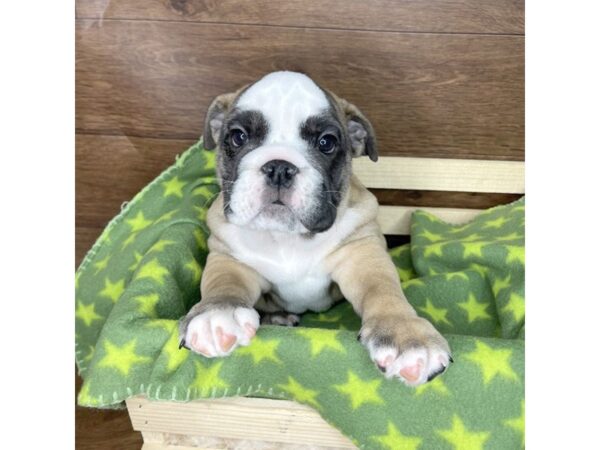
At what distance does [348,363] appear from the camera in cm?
138

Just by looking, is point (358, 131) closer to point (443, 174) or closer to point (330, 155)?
point (330, 155)

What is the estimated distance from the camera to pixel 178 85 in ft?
7.90

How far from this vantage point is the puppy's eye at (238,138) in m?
1.69

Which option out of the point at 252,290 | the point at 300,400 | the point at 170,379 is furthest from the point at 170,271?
the point at 300,400

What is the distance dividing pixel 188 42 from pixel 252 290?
3.46 feet

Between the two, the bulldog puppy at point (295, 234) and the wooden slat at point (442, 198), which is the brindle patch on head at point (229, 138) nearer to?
the bulldog puppy at point (295, 234)

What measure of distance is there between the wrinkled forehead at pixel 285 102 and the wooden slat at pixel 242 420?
0.64 m

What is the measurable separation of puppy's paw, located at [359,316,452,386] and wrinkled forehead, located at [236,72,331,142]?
0.56 meters

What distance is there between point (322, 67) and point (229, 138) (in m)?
0.73

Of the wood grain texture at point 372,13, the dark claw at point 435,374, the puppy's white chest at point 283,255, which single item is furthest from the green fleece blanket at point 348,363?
the wood grain texture at point 372,13

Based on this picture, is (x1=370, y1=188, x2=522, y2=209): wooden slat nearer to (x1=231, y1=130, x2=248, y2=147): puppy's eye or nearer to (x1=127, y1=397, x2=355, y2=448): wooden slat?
(x1=231, y1=130, x2=248, y2=147): puppy's eye

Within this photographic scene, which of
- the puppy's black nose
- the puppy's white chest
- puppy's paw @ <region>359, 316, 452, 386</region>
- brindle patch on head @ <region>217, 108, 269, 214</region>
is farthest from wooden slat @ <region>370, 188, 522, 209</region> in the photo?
puppy's paw @ <region>359, 316, 452, 386</region>

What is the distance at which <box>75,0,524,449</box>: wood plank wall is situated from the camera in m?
2.29

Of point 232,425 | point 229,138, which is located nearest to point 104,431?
point 232,425
